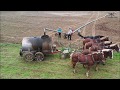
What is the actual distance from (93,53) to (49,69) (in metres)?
2.38

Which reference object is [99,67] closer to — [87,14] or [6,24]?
[6,24]

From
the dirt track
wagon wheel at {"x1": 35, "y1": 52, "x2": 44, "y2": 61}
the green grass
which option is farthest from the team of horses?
the dirt track

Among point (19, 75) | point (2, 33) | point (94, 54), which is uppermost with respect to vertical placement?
point (2, 33)

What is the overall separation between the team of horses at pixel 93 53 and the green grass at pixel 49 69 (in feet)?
1.20

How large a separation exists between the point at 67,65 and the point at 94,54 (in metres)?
1.84

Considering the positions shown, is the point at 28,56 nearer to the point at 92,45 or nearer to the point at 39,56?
the point at 39,56

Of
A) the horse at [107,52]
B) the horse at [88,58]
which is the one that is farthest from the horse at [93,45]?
the horse at [88,58]

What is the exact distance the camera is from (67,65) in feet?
48.1

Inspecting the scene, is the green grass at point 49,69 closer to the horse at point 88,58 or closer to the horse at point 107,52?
the horse at point 88,58

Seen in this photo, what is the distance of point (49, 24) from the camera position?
73.4 feet

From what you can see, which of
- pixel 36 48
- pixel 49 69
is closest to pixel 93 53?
pixel 49 69

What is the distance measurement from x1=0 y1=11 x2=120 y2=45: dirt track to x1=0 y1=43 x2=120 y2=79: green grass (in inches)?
122

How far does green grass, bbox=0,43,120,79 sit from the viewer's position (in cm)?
1340

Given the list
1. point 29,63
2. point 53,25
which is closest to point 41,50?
point 29,63
